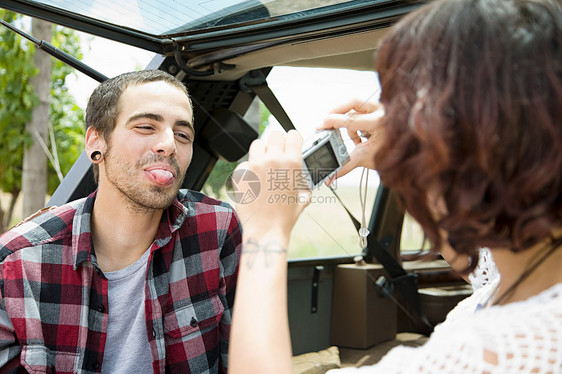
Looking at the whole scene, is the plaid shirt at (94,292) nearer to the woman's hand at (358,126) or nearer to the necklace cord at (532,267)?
the woman's hand at (358,126)

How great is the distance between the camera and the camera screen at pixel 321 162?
1.00 meters

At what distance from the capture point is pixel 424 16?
0.77m

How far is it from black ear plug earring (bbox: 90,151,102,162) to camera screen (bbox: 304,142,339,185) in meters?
1.06

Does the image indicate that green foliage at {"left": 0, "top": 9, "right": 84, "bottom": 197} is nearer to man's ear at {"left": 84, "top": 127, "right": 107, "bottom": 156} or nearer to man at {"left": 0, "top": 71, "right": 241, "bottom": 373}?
man's ear at {"left": 84, "top": 127, "right": 107, "bottom": 156}

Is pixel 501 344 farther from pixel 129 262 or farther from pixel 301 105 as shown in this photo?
pixel 301 105

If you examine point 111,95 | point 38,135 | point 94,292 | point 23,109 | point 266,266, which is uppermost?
point 23,109

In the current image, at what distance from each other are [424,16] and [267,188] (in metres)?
0.36

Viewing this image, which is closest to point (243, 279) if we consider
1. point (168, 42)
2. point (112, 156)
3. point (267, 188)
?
point (267, 188)

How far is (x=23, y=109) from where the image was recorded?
4.48m

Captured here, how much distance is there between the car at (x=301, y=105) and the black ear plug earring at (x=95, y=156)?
0.54ft

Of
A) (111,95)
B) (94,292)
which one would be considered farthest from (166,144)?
(94,292)

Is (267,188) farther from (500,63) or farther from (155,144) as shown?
(155,144)

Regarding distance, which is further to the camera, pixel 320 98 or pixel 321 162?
pixel 320 98

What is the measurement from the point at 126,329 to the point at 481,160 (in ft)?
4.12
